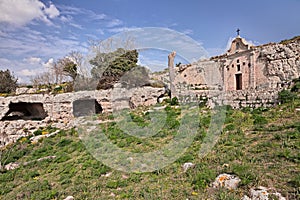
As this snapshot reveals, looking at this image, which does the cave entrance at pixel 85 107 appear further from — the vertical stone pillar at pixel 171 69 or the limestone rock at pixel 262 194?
the limestone rock at pixel 262 194

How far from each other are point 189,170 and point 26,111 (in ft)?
69.9

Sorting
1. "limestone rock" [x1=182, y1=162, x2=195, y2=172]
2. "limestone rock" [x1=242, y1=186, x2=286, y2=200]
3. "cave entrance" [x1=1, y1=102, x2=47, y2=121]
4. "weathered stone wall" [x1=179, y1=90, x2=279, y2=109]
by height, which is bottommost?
"limestone rock" [x1=182, y1=162, x2=195, y2=172]

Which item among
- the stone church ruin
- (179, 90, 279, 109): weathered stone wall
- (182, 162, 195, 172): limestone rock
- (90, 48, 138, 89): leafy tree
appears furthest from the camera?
(90, 48, 138, 89): leafy tree

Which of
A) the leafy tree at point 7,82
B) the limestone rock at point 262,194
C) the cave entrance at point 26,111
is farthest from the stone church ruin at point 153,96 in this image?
the limestone rock at point 262,194

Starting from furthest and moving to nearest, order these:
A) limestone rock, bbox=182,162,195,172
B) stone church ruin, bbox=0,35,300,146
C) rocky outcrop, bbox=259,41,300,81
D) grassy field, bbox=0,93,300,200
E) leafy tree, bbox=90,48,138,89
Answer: leafy tree, bbox=90,48,138,89 → rocky outcrop, bbox=259,41,300,81 → stone church ruin, bbox=0,35,300,146 → limestone rock, bbox=182,162,195,172 → grassy field, bbox=0,93,300,200

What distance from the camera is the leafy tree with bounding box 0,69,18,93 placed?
25000 mm

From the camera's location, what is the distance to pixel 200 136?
801 cm

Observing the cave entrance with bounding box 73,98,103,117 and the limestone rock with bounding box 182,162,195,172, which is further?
the cave entrance with bounding box 73,98,103,117

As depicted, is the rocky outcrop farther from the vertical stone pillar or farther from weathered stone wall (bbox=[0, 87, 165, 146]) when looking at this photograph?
weathered stone wall (bbox=[0, 87, 165, 146])

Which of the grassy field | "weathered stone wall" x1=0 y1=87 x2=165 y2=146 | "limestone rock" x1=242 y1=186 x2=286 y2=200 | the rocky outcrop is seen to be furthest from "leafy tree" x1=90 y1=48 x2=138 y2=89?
"limestone rock" x1=242 y1=186 x2=286 y2=200

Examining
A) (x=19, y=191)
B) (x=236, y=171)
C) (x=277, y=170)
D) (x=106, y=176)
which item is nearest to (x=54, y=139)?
(x=19, y=191)

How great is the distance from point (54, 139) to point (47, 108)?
746 cm

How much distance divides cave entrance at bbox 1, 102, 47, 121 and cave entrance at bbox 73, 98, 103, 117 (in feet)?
11.7

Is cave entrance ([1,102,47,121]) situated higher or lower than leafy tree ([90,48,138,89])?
lower
